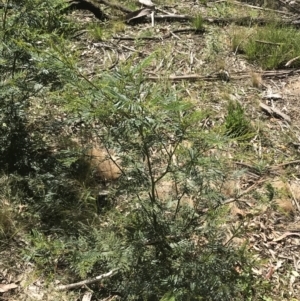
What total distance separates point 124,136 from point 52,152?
1.49 meters

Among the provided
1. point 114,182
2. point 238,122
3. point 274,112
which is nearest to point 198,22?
point 274,112

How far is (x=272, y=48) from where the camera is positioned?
488 cm

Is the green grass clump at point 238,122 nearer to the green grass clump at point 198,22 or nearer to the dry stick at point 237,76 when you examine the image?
the dry stick at point 237,76

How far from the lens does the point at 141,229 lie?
8.59ft

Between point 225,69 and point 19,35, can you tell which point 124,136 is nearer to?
point 19,35

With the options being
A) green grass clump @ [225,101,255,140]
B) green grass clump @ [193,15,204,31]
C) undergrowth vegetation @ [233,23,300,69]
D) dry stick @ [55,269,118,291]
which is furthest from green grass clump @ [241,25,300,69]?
dry stick @ [55,269,118,291]

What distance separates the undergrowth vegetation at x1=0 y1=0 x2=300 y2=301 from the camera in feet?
6.89

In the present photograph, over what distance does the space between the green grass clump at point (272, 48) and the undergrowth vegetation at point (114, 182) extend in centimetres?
111

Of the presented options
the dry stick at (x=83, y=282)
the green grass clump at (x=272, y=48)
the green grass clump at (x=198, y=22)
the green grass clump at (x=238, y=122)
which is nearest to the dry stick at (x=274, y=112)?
the green grass clump at (x=238, y=122)

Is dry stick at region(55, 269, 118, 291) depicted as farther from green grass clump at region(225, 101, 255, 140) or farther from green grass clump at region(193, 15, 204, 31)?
green grass clump at region(193, 15, 204, 31)

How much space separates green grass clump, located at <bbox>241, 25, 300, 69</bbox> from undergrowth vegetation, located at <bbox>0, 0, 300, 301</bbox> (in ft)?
3.64

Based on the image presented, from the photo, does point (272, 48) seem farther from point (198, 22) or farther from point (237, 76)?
point (198, 22)

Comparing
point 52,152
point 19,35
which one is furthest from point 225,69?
point 19,35

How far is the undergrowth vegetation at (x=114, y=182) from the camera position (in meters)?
2.10
